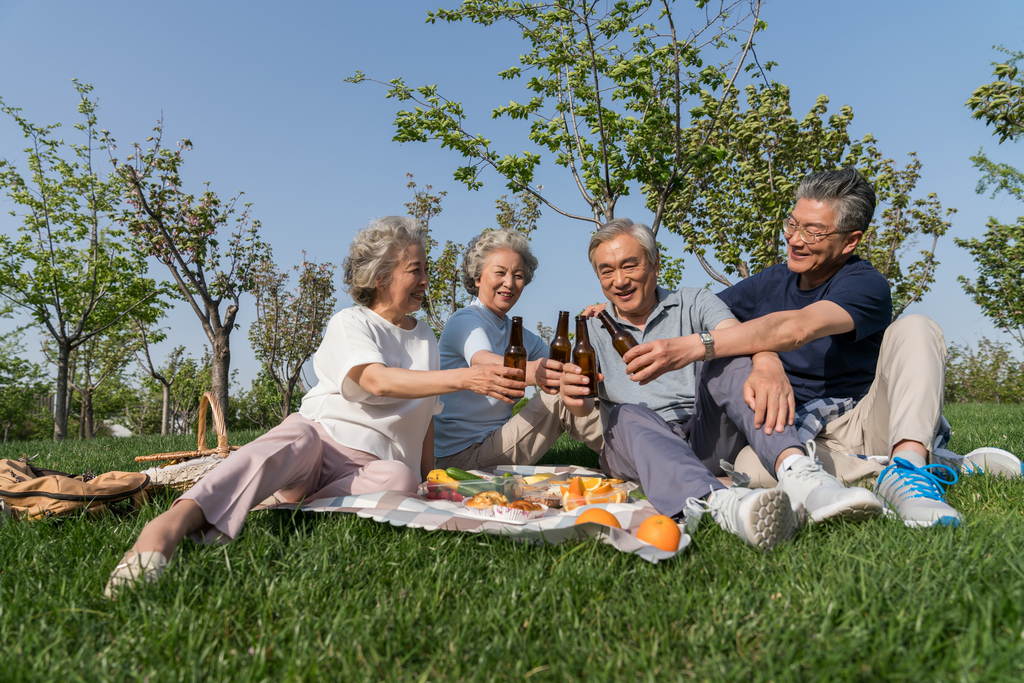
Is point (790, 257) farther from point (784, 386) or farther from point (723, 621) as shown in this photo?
point (723, 621)

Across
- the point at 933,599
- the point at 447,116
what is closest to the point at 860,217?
the point at 933,599

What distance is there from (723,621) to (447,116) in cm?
894

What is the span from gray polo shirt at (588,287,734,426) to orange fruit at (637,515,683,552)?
1541 mm

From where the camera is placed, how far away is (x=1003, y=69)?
38.9 feet

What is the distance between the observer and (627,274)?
3.85m

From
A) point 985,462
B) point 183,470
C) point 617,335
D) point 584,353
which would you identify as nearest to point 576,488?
point 584,353

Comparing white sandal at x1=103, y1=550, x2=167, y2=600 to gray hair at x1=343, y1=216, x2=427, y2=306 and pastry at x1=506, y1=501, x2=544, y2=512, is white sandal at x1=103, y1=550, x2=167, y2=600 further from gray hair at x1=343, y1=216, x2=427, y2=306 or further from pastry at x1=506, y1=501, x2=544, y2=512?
gray hair at x1=343, y1=216, x2=427, y2=306

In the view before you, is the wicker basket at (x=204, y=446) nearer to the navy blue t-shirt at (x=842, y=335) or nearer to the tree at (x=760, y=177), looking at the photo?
the navy blue t-shirt at (x=842, y=335)

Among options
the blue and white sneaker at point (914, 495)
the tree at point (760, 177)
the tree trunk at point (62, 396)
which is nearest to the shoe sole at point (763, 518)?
the blue and white sneaker at point (914, 495)

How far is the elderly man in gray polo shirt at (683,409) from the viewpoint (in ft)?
8.30

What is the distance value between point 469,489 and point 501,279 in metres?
1.80

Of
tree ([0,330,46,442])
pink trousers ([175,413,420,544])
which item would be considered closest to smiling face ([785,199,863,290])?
pink trousers ([175,413,420,544])

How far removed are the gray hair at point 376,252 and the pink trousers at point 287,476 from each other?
839 mm

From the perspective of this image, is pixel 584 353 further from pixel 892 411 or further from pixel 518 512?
pixel 892 411
